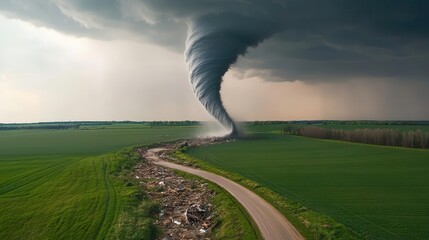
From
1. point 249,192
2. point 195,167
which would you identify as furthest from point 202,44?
point 249,192

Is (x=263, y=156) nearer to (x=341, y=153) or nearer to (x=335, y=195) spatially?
(x=341, y=153)

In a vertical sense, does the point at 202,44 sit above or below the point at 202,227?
above

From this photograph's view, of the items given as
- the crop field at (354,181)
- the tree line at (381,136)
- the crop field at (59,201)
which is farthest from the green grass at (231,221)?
the tree line at (381,136)

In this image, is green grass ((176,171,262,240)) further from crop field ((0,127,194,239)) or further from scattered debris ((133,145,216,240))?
crop field ((0,127,194,239))

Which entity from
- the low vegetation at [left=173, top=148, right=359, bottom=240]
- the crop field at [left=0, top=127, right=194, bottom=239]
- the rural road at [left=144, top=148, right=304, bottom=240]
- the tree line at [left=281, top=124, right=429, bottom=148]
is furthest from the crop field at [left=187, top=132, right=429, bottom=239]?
the crop field at [left=0, top=127, right=194, bottom=239]

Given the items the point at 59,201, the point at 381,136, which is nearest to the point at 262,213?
the point at 59,201

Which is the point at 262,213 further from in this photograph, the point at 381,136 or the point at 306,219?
the point at 381,136
